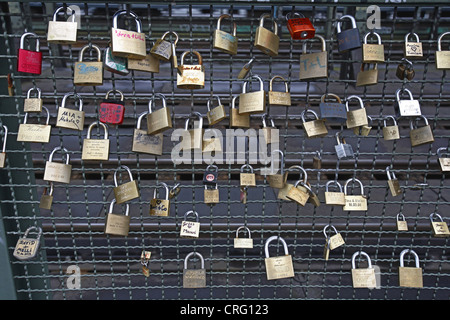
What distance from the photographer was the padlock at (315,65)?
1500 millimetres

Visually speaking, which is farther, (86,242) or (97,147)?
(86,242)

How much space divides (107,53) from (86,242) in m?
1.82

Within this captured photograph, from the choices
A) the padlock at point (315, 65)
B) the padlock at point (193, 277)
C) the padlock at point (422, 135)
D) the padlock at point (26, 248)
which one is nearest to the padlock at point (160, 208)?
the padlock at point (193, 277)

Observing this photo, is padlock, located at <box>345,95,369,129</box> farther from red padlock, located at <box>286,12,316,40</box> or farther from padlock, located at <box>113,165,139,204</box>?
padlock, located at <box>113,165,139,204</box>

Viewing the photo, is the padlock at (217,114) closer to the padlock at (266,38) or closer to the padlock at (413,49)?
the padlock at (266,38)

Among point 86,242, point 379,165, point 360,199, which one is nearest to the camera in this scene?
point 360,199

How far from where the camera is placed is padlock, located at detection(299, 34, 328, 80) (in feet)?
4.92

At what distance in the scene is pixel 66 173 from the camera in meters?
1.65

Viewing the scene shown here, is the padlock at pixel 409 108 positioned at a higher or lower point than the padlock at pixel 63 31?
lower

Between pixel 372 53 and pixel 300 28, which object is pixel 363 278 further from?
pixel 300 28

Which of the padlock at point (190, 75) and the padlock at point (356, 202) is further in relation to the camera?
the padlock at point (356, 202)
